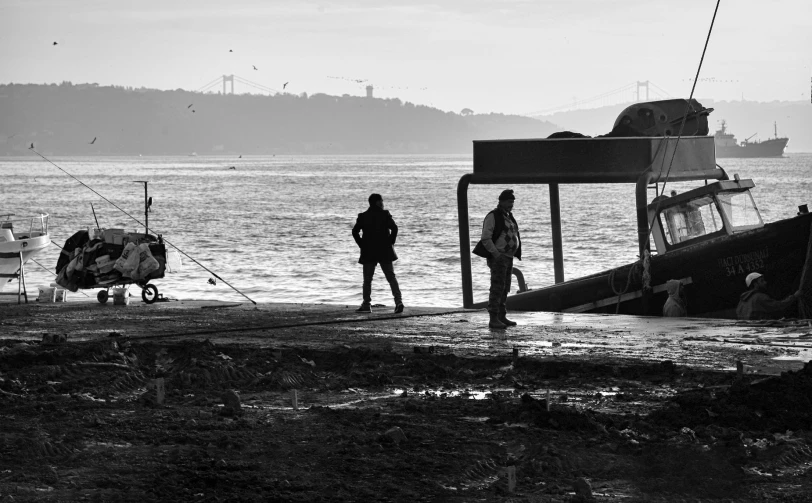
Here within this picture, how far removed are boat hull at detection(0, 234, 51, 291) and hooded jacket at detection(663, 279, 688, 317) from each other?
49.4ft

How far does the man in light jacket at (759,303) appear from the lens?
14.4m

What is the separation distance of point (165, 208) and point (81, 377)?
77.7 meters

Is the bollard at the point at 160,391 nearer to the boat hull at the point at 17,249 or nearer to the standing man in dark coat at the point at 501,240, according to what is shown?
the standing man in dark coat at the point at 501,240

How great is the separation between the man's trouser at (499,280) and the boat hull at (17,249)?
14.1 metres

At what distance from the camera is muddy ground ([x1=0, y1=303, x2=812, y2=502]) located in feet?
22.5

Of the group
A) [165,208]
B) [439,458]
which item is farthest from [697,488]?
[165,208]

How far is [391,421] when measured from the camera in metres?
8.54

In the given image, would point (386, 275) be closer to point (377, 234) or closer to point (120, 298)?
point (377, 234)

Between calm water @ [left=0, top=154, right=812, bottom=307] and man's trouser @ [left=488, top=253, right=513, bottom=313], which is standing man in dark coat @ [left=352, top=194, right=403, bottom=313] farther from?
calm water @ [left=0, top=154, right=812, bottom=307]

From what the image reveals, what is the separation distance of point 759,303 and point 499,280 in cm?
360

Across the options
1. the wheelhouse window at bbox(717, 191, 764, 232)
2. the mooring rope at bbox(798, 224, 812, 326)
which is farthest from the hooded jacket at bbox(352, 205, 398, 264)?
the mooring rope at bbox(798, 224, 812, 326)

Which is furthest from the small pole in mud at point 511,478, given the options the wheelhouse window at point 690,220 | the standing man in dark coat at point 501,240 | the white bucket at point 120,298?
the white bucket at point 120,298

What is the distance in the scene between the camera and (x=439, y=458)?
7445 millimetres

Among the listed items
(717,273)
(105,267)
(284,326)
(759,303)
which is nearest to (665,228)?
(717,273)
